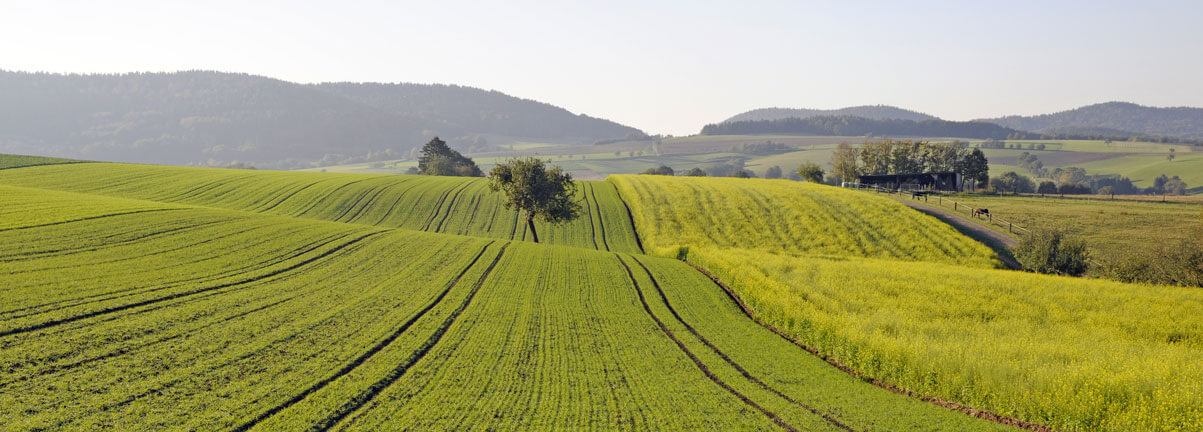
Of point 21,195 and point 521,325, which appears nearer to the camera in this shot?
point 521,325

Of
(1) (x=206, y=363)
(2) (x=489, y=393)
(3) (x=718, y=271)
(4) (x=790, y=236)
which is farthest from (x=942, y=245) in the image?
(1) (x=206, y=363)

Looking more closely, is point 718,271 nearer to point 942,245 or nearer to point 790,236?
point 790,236

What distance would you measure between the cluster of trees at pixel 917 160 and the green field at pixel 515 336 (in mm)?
79643

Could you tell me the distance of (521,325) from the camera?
21.2 meters

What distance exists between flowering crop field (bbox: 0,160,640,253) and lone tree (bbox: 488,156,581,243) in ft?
11.1

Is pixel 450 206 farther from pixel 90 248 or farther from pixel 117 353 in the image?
pixel 117 353

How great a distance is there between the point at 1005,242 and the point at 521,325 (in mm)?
51311

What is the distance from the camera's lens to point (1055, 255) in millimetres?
39844

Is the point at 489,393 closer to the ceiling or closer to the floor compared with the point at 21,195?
closer to the floor

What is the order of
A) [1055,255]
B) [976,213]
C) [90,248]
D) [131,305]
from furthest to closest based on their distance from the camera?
→ [976,213]
[1055,255]
[90,248]
[131,305]

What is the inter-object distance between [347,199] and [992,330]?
5890 centimetres

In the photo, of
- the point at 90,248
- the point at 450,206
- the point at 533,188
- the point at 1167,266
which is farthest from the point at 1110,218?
the point at 90,248

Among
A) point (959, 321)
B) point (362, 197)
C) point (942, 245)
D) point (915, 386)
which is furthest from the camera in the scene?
point (362, 197)

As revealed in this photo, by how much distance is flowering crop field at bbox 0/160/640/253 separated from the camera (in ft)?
169
